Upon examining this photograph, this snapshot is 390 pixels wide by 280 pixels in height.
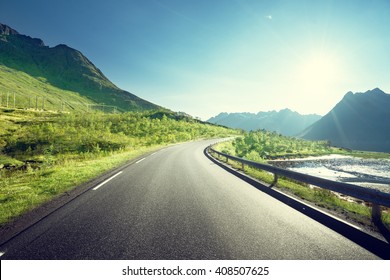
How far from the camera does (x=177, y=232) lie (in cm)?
429

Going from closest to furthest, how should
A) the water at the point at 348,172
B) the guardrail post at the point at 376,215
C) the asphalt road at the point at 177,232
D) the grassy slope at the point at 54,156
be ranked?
the asphalt road at the point at 177,232 < the guardrail post at the point at 376,215 < the grassy slope at the point at 54,156 < the water at the point at 348,172

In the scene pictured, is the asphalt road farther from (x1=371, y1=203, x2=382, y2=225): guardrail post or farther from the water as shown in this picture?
the water

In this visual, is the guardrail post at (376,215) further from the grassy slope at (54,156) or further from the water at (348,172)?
the water at (348,172)

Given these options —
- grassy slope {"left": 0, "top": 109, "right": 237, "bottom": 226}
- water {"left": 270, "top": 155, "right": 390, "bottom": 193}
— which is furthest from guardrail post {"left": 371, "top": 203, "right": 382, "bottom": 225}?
water {"left": 270, "top": 155, "right": 390, "bottom": 193}

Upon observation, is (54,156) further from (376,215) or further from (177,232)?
(376,215)

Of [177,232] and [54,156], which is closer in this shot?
[177,232]

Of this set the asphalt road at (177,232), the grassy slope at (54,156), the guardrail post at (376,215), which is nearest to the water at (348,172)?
the guardrail post at (376,215)

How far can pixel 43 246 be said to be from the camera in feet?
12.1

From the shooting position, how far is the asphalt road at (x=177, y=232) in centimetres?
354

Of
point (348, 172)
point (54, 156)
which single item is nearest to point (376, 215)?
point (54, 156)

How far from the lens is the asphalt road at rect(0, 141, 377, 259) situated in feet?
11.6

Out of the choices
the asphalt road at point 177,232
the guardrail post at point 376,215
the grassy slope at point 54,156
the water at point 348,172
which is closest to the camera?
the asphalt road at point 177,232
